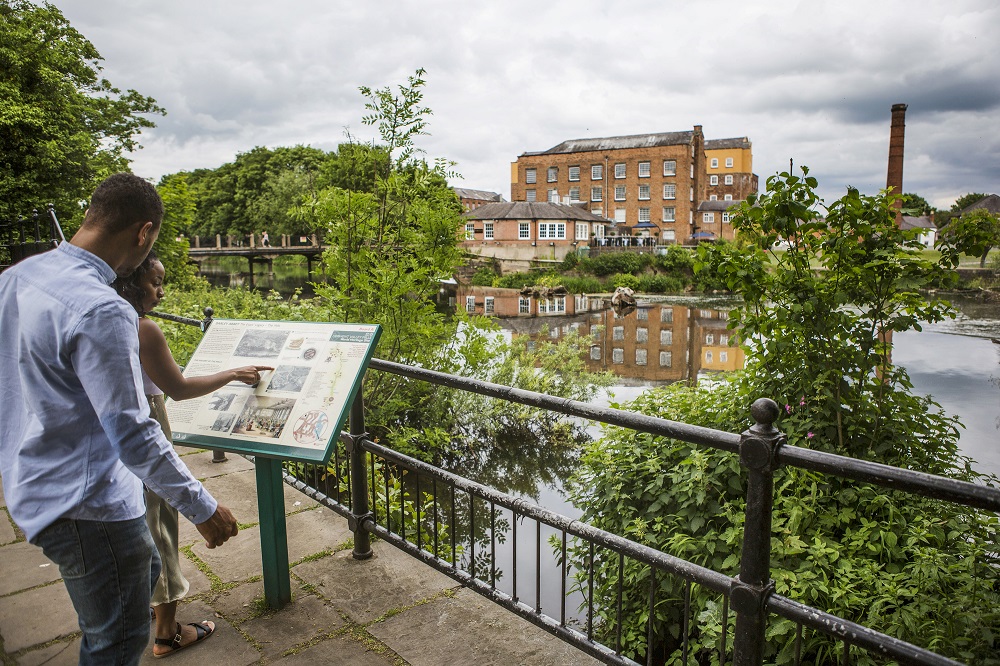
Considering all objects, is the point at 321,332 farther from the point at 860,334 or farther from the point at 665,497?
the point at 860,334

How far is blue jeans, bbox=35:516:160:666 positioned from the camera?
1804 mm

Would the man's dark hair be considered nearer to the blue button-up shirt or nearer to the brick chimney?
the blue button-up shirt

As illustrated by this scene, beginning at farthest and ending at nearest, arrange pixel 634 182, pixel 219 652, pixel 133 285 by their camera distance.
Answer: pixel 634 182, pixel 219 652, pixel 133 285

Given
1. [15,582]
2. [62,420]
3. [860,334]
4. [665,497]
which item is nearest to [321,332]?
[62,420]

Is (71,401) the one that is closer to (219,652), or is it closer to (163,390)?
(163,390)

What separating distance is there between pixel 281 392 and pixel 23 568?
2.18 m

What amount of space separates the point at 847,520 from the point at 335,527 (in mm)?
3323

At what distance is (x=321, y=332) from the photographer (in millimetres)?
2953

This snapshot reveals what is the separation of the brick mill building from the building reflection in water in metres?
24.9

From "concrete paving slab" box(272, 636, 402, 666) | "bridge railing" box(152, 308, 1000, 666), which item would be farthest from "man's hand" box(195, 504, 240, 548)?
"concrete paving slab" box(272, 636, 402, 666)

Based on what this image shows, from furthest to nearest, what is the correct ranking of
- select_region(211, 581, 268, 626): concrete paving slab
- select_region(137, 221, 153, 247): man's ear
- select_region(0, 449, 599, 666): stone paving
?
select_region(211, 581, 268, 626): concrete paving slab → select_region(0, 449, 599, 666): stone paving → select_region(137, 221, 153, 247): man's ear

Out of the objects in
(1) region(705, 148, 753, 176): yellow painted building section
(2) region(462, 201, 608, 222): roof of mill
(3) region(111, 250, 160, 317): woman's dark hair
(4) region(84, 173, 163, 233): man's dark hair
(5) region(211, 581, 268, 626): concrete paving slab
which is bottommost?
(5) region(211, 581, 268, 626): concrete paving slab

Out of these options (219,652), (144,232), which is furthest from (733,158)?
(144,232)

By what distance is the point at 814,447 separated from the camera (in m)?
4.84
